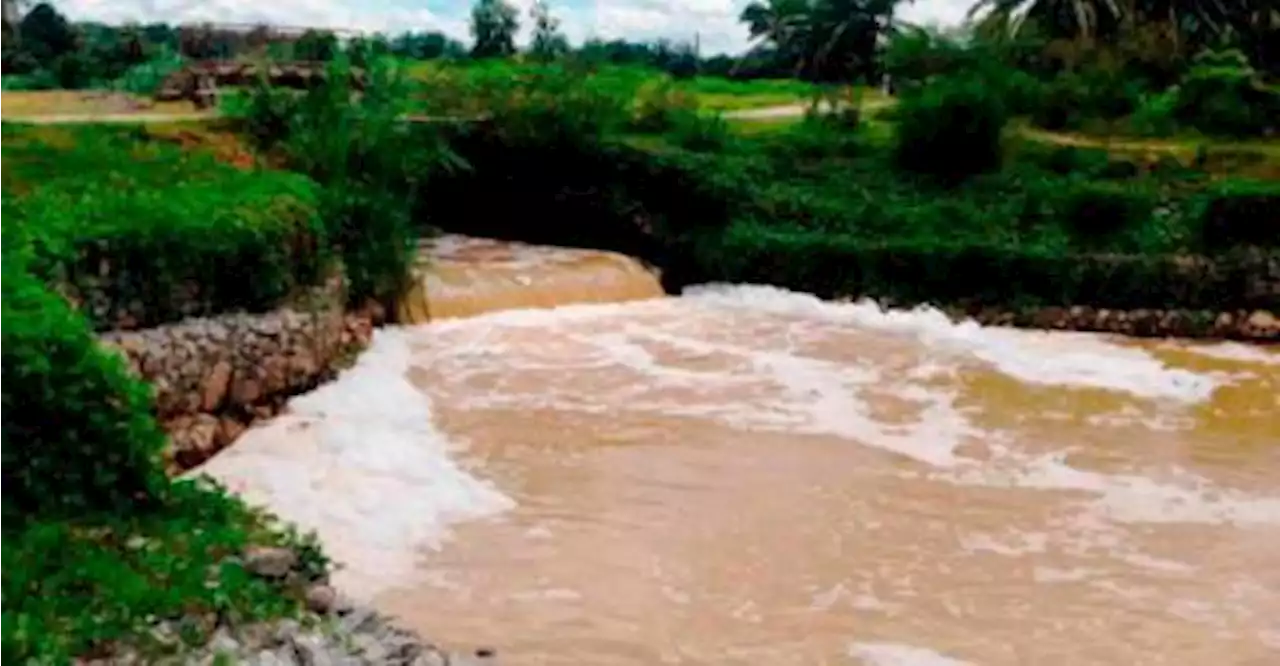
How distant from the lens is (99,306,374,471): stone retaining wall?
36.3 ft

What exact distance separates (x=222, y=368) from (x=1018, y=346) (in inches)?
331

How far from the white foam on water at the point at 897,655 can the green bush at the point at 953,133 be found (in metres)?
14.5

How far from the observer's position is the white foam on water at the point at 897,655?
7785 mm

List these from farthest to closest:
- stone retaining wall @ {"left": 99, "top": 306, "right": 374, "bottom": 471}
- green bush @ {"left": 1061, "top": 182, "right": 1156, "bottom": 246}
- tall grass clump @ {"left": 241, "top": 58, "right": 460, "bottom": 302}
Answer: green bush @ {"left": 1061, "top": 182, "right": 1156, "bottom": 246} < tall grass clump @ {"left": 241, "top": 58, "right": 460, "bottom": 302} < stone retaining wall @ {"left": 99, "top": 306, "right": 374, "bottom": 471}

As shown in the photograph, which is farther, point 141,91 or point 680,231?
point 141,91

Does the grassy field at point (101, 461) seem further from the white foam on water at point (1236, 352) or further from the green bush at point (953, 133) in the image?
the green bush at point (953, 133)

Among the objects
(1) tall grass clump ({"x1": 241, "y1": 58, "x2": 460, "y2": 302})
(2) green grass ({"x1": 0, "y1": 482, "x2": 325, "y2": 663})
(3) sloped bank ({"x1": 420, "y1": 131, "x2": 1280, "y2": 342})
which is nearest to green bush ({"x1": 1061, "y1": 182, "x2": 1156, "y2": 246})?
(3) sloped bank ({"x1": 420, "y1": 131, "x2": 1280, "y2": 342})

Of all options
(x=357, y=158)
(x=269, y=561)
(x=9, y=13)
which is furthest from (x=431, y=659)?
(x=9, y=13)

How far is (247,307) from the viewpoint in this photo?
499 inches

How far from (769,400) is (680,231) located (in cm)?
702

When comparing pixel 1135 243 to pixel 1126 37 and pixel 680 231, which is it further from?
pixel 1126 37

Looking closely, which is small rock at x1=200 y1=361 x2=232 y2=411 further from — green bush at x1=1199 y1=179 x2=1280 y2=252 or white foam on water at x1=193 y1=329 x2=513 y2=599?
green bush at x1=1199 y1=179 x2=1280 y2=252

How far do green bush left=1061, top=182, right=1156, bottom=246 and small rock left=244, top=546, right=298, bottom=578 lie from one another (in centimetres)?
1380

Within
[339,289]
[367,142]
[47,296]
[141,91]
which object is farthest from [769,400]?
[141,91]
